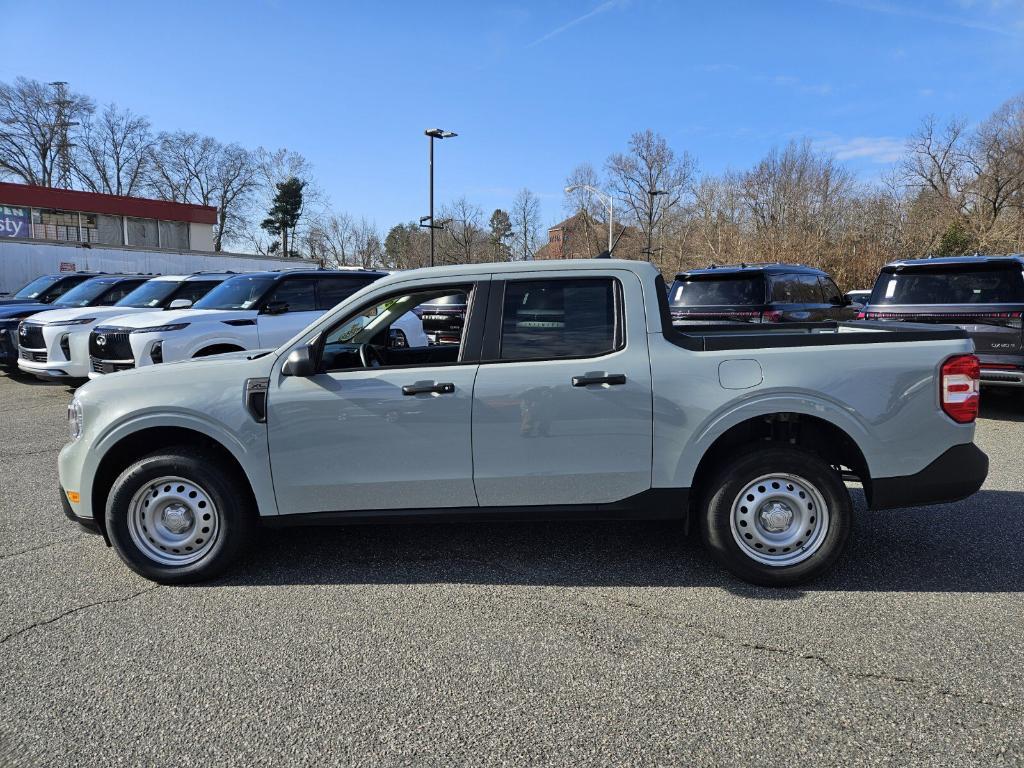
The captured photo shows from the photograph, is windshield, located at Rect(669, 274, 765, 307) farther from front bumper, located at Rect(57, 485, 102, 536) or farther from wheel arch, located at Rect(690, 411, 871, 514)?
front bumper, located at Rect(57, 485, 102, 536)

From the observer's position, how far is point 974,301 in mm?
8484

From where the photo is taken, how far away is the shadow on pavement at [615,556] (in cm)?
406

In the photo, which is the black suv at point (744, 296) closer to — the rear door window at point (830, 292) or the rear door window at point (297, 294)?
the rear door window at point (830, 292)

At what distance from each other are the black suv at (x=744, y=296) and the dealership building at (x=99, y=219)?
3210 cm

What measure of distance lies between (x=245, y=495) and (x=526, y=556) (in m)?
1.73

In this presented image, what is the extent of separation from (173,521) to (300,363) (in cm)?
122

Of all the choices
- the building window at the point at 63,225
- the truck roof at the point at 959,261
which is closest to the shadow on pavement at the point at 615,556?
the truck roof at the point at 959,261

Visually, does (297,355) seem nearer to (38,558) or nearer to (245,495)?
(245,495)

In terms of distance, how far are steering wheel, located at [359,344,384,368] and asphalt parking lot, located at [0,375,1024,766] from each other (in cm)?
120

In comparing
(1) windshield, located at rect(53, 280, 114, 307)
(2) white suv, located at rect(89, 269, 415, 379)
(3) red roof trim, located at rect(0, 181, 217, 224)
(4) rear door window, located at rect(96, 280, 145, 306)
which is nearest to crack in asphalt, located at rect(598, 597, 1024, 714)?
(2) white suv, located at rect(89, 269, 415, 379)

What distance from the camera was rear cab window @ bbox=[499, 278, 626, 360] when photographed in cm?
396

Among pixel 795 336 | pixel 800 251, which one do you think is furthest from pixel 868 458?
pixel 800 251

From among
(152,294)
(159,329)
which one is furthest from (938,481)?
(152,294)

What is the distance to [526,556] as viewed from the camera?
4.47 meters
